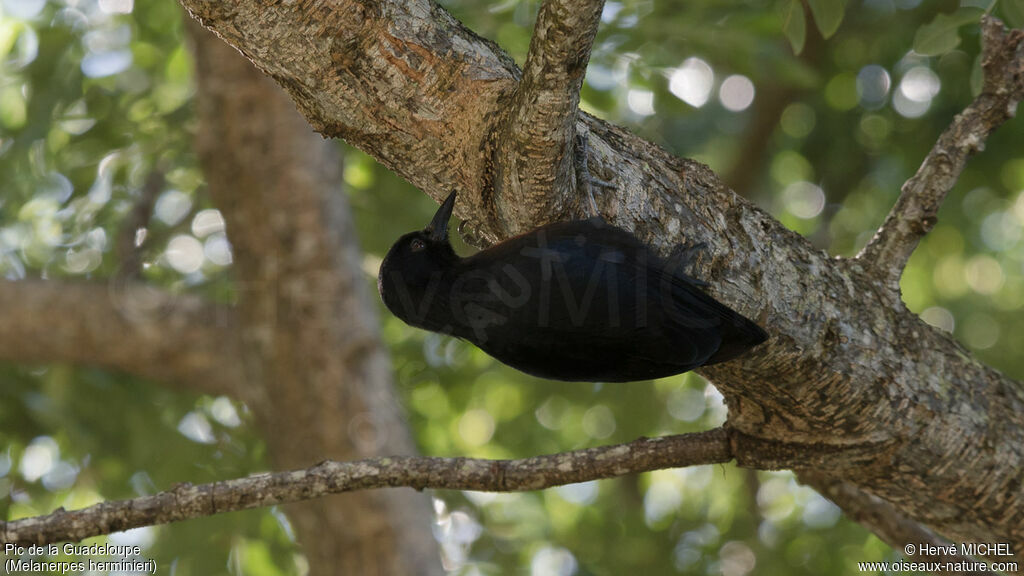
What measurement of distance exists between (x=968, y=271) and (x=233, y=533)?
645 cm

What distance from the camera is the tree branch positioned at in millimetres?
2555

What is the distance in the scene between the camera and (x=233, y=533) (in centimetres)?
508

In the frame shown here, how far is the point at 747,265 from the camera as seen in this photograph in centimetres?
274

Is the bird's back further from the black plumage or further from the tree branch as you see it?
the tree branch

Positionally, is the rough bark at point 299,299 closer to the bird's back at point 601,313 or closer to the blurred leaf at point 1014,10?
the bird's back at point 601,313

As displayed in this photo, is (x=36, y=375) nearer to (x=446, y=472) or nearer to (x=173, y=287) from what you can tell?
(x=173, y=287)

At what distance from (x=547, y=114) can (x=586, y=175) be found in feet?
1.02

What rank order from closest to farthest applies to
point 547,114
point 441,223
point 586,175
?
1. point 547,114
2. point 586,175
3. point 441,223

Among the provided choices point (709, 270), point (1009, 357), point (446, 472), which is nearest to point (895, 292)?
point (709, 270)

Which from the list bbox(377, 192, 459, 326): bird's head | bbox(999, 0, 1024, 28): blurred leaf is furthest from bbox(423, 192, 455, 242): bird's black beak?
bbox(999, 0, 1024, 28): blurred leaf

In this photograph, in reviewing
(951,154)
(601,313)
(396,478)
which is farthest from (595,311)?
(951,154)

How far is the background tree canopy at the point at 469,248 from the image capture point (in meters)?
4.88

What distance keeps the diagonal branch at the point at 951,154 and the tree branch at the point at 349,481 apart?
0.93 m

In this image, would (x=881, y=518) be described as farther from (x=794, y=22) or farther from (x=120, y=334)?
Answer: (x=120, y=334)
